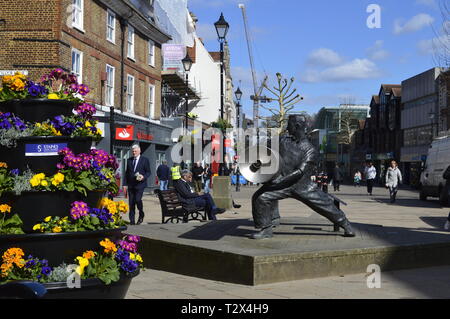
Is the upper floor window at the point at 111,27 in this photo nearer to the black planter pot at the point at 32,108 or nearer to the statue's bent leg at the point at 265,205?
the statue's bent leg at the point at 265,205

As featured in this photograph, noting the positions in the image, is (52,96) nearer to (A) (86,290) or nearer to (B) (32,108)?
(B) (32,108)

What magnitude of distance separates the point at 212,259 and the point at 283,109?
45990 mm

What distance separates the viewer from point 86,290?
16.1 feet

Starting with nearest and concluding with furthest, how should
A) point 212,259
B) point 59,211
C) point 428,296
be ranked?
point 59,211 → point 428,296 → point 212,259

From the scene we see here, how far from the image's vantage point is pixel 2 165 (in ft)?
16.7

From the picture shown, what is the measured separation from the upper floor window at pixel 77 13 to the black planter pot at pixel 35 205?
66.7 ft

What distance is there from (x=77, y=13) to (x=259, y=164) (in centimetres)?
1882

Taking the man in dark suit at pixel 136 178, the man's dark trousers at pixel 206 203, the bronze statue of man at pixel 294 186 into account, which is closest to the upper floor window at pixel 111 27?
the man in dark suit at pixel 136 178

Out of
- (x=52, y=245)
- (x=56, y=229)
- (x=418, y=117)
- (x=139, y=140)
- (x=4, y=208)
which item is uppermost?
(x=418, y=117)

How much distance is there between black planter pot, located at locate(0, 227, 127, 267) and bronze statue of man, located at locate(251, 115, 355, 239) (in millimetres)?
3786

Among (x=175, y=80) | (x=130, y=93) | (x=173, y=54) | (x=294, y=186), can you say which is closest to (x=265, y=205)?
(x=294, y=186)

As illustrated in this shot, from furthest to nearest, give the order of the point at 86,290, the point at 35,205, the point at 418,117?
the point at 418,117 < the point at 35,205 < the point at 86,290
